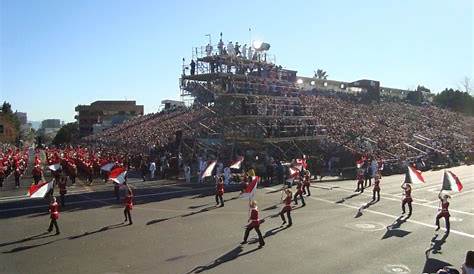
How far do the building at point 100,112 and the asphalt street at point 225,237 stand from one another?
89543 mm

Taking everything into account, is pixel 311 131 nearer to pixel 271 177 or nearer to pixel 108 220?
pixel 271 177

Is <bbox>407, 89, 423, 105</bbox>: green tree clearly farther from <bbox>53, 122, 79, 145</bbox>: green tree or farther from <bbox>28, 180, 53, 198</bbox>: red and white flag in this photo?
<bbox>28, 180, 53, 198</bbox>: red and white flag

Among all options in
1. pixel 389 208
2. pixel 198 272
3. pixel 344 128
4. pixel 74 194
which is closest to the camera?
pixel 198 272

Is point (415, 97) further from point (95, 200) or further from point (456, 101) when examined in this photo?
point (95, 200)

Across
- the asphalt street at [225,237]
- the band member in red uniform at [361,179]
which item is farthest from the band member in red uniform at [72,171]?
the band member in red uniform at [361,179]

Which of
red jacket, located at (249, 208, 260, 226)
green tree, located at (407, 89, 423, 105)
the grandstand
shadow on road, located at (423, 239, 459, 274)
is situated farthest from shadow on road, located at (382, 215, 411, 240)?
green tree, located at (407, 89, 423, 105)

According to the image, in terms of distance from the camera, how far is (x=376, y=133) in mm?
48000

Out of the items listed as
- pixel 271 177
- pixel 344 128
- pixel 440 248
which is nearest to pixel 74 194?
pixel 271 177

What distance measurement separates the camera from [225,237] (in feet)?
51.8

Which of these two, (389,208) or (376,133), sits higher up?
(376,133)

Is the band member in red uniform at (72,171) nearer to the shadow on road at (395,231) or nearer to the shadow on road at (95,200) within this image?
the shadow on road at (95,200)

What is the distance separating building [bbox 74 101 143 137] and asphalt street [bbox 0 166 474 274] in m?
89.5

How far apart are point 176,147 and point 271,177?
10005 millimetres

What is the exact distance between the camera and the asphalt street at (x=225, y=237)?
12.7m
